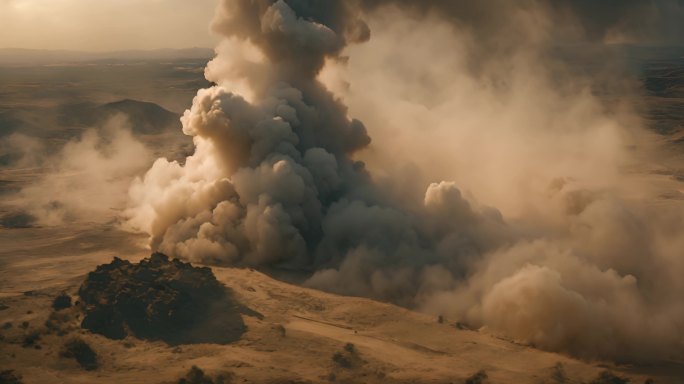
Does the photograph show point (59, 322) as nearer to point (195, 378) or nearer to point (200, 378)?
point (195, 378)

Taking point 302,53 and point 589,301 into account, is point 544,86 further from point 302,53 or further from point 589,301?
point 589,301

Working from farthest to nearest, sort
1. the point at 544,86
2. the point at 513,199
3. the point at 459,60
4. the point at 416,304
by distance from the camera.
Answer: the point at 544,86, the point at 459,60, the point at 513,199, the point at 416,304

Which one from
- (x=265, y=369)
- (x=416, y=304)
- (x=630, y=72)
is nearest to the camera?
(x=265, y=369)

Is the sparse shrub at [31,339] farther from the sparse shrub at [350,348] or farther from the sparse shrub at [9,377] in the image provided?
the sparse shrub at [350,348]

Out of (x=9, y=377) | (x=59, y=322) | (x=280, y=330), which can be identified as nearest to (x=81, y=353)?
(x=9, y=377)

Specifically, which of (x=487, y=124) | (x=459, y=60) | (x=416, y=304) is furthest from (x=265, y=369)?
(x=459, y=60)

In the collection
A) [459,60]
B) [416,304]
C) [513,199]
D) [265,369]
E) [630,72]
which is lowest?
[265,369]

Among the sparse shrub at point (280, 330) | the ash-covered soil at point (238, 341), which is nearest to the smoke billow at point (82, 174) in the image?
the ash-covered soil at point (238, 341)
